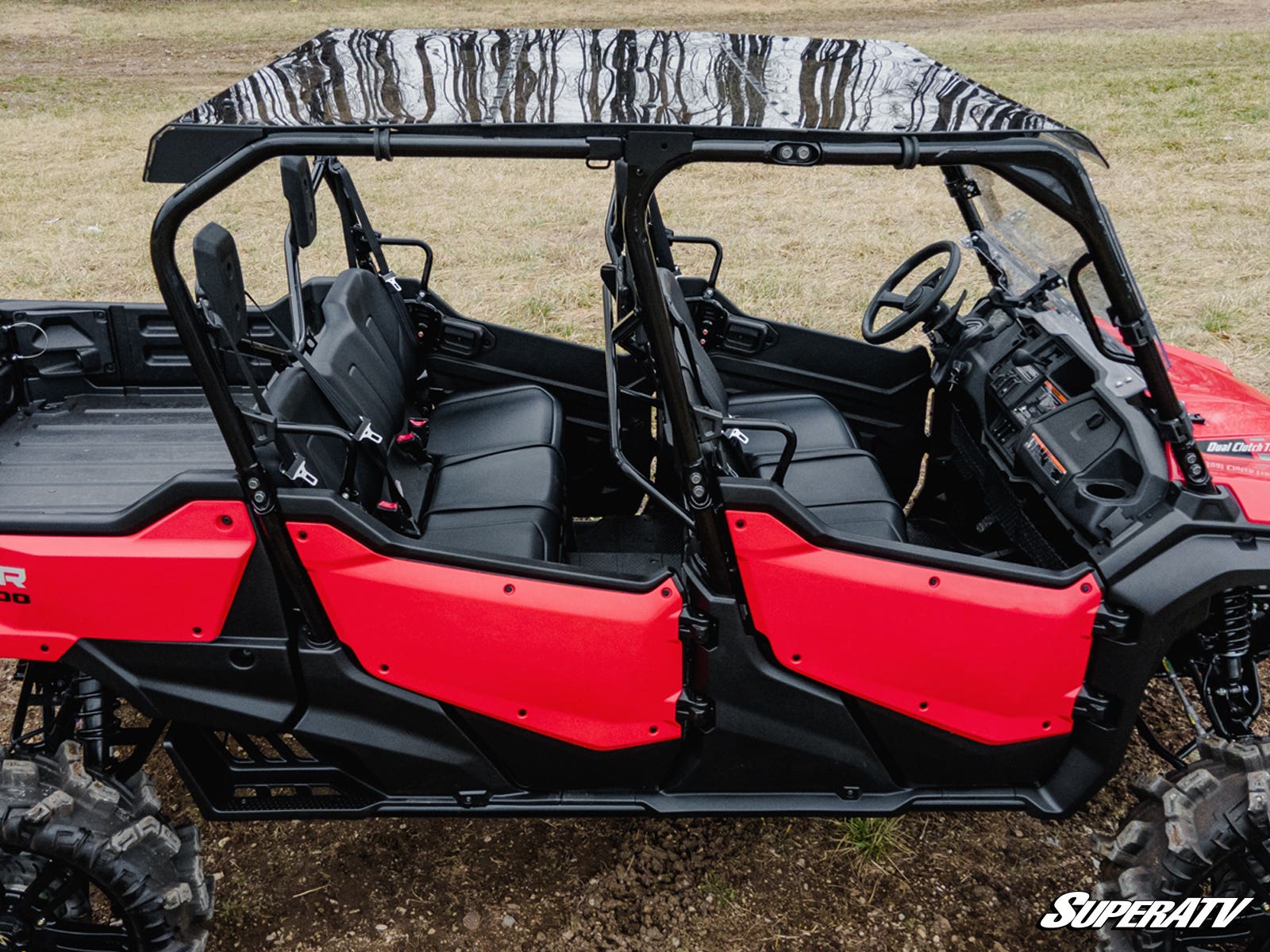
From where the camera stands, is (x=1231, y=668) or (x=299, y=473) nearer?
(x=299, y=473)

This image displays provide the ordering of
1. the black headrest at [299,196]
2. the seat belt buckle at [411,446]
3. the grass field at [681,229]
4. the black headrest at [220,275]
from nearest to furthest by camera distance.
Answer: the black headrest at [220,275], the black headrest at [299,196], the grass field at [681,229], the seat belt buckle at [411,446]

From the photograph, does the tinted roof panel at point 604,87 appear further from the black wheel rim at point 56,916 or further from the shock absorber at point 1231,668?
the black wheel rim at point 56,916

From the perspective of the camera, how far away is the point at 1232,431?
105 inches

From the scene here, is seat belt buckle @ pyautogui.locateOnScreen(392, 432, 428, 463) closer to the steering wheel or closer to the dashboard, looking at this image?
the steering wheel

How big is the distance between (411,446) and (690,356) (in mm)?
955

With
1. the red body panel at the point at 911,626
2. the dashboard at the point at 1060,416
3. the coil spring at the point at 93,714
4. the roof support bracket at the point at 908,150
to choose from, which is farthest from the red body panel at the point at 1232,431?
the coil spring at the point at 93,714

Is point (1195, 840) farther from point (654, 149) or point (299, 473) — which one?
point (299, 473)

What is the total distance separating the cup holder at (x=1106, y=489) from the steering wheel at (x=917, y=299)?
3.21ft

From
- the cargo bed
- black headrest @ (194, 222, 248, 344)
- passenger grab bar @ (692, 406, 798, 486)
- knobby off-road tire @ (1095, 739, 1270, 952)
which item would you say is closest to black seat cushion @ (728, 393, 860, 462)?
passenger grab bar @ (692, 406, 798, 486)

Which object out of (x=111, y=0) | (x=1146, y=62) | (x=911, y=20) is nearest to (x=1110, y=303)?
(x=1146, y=62)

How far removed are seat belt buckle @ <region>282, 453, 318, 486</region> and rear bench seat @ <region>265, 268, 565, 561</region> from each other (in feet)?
0.39

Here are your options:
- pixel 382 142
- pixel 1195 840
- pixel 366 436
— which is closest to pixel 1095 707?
pixel 1195 840

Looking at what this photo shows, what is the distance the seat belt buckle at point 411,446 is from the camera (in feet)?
11.0

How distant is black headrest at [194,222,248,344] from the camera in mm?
2004
